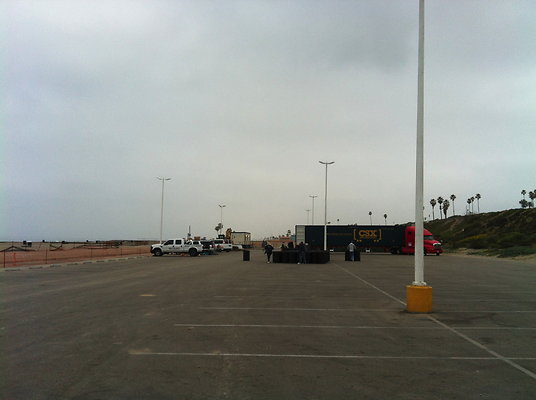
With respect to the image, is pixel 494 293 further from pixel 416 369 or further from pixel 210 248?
pixel 210 248

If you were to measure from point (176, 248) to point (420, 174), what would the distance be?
4265 centimetres

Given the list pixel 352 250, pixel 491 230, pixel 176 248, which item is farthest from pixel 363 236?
pixel 491 230

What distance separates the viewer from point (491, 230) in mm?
106688

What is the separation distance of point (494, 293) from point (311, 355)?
1165 cm

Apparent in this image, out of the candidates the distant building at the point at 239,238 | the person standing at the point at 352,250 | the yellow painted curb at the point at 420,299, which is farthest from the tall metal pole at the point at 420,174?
the distant building at the point at 239,238

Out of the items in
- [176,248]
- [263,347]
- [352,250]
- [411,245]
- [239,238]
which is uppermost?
[239,238]

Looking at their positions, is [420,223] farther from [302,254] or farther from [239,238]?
[239,238]

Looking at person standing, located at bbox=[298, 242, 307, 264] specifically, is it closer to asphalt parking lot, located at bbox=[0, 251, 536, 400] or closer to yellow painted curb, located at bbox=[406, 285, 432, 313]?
asphalt parking lot, located at bbox=[0, 251, 536, 400]

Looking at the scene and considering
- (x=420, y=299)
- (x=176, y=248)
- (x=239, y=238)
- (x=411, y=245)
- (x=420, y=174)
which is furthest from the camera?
(x=239, y=238)

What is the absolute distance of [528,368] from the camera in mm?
6617

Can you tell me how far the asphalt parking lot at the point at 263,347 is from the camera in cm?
568

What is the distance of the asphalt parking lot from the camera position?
18.6 ft

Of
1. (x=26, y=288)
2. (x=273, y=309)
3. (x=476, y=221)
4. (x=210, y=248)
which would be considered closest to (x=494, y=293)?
(x=273, y=309)

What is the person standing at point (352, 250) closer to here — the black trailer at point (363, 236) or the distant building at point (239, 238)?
the black trailer at point (363, 236)
